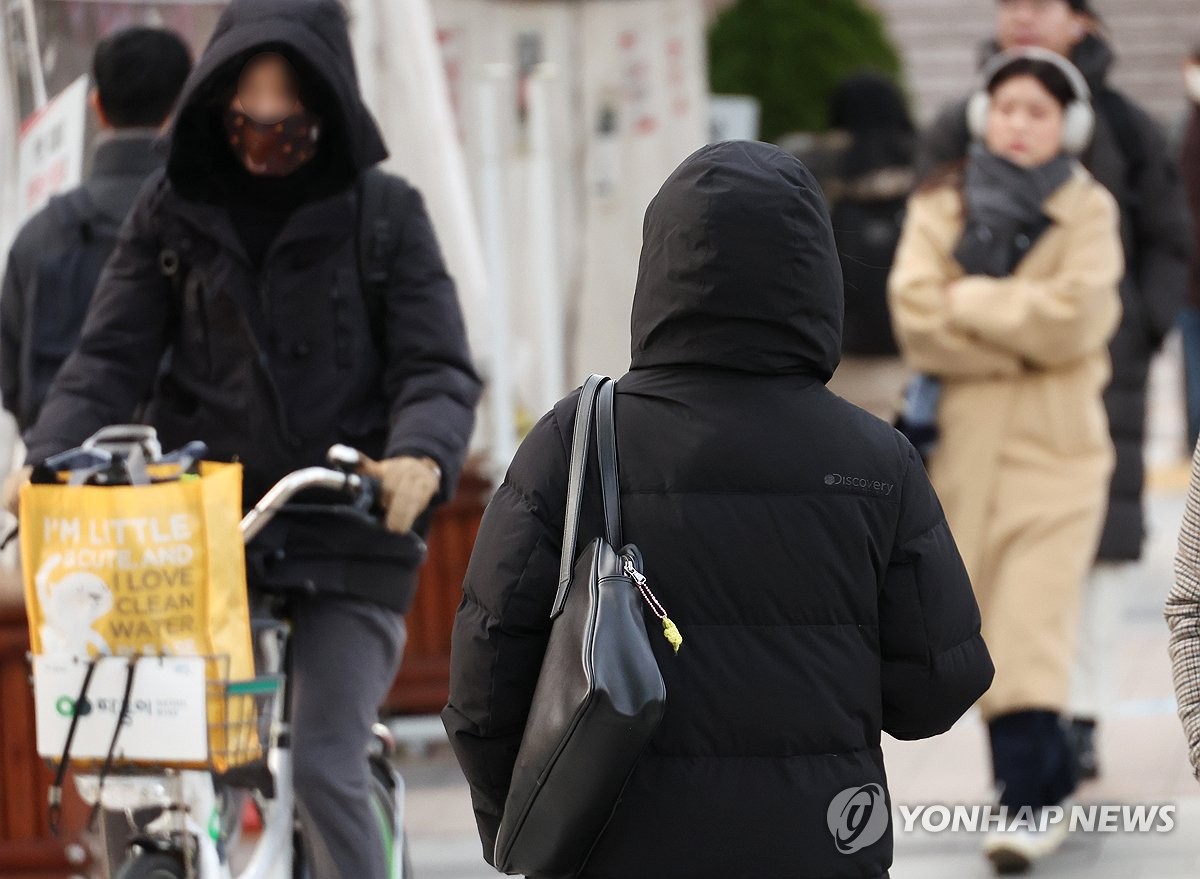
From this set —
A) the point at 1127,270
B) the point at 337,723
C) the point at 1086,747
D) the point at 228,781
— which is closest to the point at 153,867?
the point at 228,781

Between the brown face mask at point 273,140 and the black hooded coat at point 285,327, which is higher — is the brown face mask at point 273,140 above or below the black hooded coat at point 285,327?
above

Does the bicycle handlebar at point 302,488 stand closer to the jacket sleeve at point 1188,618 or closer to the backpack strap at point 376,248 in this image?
the backpack strap at point 376,248

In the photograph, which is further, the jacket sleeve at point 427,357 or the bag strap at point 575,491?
the jacket sleeve at point 427,357

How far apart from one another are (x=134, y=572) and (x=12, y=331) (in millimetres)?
1907

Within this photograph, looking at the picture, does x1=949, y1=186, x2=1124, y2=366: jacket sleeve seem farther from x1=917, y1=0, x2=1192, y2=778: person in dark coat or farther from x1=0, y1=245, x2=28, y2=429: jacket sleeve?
x1=0, y1=245, x2=28, y2=429: jacket sleeve

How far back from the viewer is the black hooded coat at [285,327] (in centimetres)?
368

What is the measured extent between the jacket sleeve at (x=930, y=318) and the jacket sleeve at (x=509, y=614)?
277cm

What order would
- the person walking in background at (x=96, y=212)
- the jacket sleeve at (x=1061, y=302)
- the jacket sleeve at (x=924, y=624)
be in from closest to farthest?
the jacket sleeve at (x=924, y=624) < the person walking in background at (x=96, y=212) < the jacket sleeve at (x=1061, y=302)

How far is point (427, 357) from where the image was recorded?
12.3 ft

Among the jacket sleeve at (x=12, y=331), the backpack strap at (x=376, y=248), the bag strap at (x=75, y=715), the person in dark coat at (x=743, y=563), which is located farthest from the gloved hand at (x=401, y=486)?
the jacket sleeve at (x=12, y=331)

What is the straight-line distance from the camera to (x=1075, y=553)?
17.3 feet

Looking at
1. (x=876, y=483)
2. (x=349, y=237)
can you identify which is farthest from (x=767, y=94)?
(x=876, y=483)

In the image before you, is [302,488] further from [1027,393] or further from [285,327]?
[1027,393]

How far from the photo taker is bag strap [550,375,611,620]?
2518 millimetres
